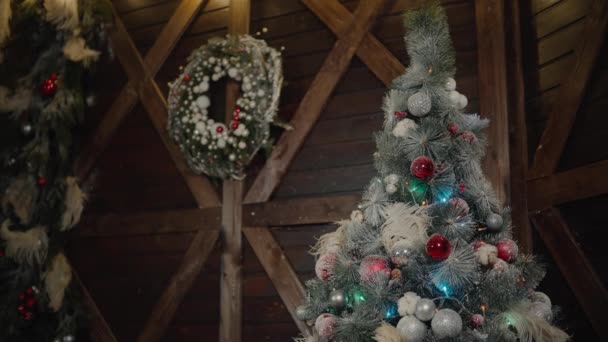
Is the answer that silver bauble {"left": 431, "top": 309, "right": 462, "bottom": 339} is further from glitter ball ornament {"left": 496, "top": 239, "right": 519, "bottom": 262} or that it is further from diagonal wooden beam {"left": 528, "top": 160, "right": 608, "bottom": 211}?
diagonal wooden beam {"left": 528, "top": 160, "right": 608, "bottom": 211}

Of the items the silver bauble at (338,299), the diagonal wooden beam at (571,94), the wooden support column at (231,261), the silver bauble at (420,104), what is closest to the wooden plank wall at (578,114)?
the diagonal wooden beam at (571,94)

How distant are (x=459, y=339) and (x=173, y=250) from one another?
87.5 inches

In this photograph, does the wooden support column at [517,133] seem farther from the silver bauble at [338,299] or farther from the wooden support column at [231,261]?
the wooden support column at [231,261]

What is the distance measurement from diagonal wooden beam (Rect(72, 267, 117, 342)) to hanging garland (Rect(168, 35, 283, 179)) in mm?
1100

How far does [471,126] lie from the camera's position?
2240 mm

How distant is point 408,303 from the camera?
193 cm

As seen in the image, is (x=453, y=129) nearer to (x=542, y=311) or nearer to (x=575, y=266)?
(x=542, y=311)

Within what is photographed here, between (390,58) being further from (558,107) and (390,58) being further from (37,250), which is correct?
(37,250)

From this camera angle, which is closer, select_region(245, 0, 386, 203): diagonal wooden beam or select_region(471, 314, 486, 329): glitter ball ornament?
select_region(471, 314, 486, 329): glitter ball ornament

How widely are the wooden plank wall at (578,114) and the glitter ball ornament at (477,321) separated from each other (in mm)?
839

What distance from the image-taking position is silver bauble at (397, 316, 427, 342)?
188cm

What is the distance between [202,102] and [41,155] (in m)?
1.09

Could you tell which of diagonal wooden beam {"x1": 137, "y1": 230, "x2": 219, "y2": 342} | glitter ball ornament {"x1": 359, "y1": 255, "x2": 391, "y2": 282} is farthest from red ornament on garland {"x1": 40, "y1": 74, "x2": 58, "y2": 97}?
glitter ball ornament {"x1": 359, "y1": 255, "x2": 391, "y2": 282}

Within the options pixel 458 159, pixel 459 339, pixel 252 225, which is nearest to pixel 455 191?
pixel 458 159
